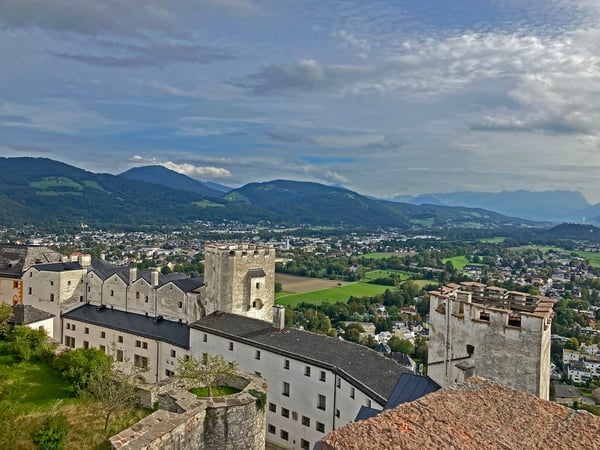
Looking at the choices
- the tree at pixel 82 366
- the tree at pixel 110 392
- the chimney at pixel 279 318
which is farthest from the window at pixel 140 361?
the chimney at pixel 279 318

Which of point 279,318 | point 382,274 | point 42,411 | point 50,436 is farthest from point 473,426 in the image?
point 382,274

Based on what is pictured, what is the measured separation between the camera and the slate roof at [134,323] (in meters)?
35.8

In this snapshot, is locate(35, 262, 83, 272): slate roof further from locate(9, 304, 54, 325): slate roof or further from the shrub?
the shrub

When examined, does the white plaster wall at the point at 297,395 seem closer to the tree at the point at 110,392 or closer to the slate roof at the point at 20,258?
the tree at the point at 110,392

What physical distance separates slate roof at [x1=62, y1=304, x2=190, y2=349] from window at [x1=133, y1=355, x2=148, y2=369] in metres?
1.82

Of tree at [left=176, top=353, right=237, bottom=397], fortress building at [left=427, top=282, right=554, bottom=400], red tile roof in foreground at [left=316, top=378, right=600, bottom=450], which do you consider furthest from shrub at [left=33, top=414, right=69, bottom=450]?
red tile roof in foreground at [left=316, top=378, right=600, bottom=450]

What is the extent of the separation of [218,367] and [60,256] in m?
34.2

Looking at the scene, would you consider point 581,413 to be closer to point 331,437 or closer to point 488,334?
point 331,437

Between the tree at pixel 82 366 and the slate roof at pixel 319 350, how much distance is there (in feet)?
22.9

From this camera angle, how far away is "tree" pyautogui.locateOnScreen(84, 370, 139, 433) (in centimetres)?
2381

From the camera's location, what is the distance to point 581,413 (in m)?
9.04

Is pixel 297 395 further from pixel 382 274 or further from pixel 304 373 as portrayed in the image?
pixel 382 274

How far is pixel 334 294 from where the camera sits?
4589 inches

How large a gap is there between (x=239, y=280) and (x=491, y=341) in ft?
77.8
